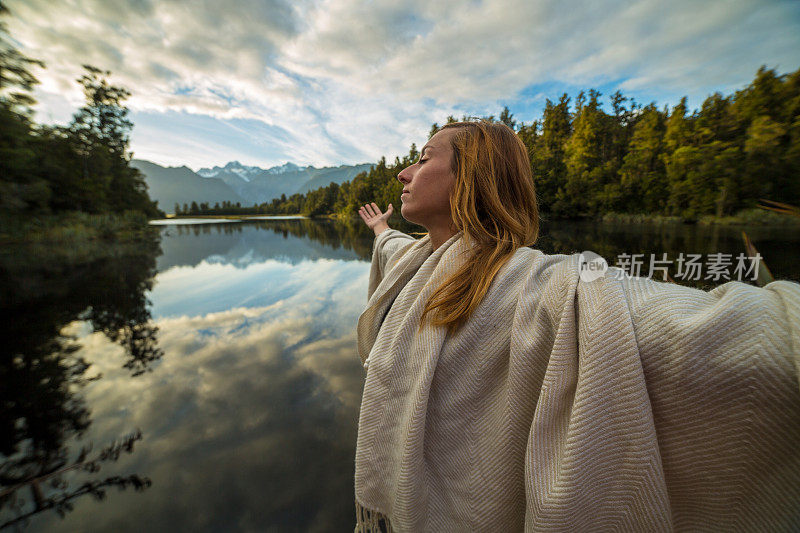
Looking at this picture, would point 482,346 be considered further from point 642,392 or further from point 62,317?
point 62,317

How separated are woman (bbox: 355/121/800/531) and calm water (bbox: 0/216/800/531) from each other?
1.67 metres

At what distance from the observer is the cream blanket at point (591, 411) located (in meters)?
0.52

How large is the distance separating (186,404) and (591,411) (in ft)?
12.6

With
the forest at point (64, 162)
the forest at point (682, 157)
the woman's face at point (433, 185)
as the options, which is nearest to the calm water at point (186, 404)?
the forest at point (682, 157)

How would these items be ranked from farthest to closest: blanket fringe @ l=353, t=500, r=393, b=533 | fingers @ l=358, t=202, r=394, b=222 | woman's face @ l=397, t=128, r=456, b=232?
fingers @ l=358, t=202, r=394, b=222
woman's face @ l=397, t=128, r=456, b=232
blanket fringe @ l=353, t=500, r=393, b=533

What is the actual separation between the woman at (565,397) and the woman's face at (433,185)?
0.13 m

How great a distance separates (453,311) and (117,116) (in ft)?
123

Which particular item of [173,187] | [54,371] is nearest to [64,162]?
[54,371]

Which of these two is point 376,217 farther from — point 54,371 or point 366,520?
point 54,371

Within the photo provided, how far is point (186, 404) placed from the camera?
2.93 m

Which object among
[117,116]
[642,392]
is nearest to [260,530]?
[642,392]

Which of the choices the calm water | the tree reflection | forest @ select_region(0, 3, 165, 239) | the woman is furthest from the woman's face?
forest @ select_region(0, 3, 165, 239)

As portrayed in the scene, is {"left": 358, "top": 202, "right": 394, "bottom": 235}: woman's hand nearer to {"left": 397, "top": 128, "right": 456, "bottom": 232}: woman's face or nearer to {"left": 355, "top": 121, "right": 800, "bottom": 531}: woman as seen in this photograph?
{"left": 397, "top": 128, "right": 456, "bottom": 232}: woman's face

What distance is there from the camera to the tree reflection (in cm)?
199
